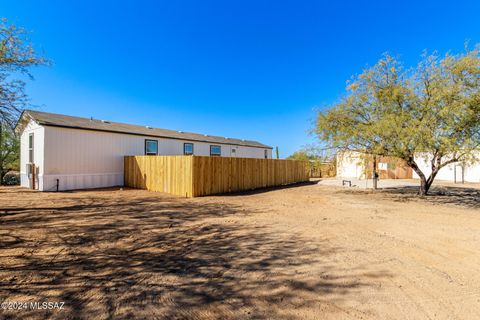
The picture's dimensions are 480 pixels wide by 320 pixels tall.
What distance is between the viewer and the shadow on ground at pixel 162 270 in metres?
2.29

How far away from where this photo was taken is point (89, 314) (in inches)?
83.6

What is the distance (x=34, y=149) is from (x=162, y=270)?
1340cm

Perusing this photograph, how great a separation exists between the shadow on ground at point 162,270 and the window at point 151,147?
9.95m

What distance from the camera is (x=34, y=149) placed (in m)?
11.7

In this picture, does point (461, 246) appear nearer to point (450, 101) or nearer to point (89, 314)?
point (89, 314)

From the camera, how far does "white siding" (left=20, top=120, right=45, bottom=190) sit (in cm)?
1093

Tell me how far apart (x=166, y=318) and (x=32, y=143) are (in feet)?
48.5

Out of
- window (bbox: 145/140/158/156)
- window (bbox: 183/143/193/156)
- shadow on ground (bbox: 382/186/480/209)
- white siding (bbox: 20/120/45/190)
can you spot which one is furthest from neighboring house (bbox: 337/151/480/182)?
white siding (bbox: 20/120/45/190)

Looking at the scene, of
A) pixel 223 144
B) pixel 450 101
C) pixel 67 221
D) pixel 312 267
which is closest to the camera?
pixel 312 267

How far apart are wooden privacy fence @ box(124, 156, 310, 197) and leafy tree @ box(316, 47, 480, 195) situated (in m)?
5.21

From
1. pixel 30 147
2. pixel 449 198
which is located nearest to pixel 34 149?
pixel 30 147

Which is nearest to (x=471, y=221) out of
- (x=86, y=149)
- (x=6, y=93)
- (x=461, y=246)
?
(x=461, y=246)

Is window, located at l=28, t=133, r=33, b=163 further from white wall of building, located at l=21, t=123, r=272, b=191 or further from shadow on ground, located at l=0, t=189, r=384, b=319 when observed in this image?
shadow on ground, located at l=0, t=189, r=384, b=319

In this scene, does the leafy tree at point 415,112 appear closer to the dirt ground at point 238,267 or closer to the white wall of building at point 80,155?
the dirt ground at point 238,267
